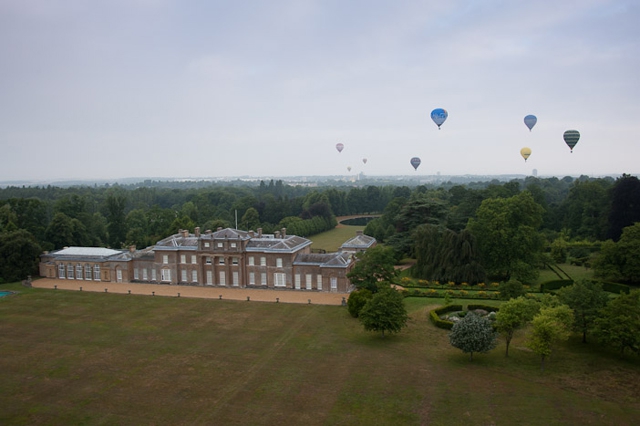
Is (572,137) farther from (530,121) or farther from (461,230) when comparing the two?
(461,230)

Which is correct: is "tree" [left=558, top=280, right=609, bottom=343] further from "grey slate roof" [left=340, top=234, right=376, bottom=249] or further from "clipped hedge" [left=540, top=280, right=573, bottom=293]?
"grey slate roof" [left=340, top=234, right=376, bottom=249]

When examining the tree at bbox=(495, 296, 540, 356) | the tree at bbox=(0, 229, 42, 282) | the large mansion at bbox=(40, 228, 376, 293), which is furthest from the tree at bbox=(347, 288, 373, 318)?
the tree at bbox=(0, 229, 42, 282)

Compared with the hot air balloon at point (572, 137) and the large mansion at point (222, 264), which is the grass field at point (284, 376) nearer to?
the large mansion at point (222, 264)

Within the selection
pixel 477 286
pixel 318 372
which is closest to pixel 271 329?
pixel 318 372

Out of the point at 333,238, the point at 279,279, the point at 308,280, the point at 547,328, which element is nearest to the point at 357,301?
the point at 308,280

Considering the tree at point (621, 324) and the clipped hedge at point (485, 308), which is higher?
the tree at point (621, 324)

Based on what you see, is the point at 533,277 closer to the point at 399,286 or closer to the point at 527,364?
the point at 399,286

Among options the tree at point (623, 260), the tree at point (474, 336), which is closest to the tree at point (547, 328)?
the tree at point (474, 336)
